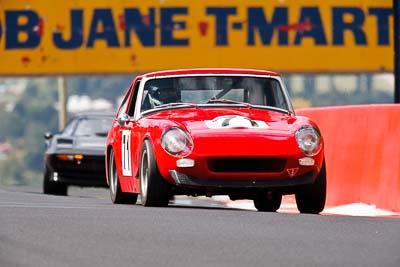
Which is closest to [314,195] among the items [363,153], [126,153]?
[126,153]

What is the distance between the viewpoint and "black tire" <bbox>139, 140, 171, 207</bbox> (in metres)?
14.0

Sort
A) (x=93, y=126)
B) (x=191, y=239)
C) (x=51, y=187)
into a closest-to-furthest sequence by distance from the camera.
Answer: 1. (x=191, y=239)
2. (x=51, y=187)
3. (x=93, y=126)

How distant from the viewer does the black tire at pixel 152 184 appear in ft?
45.9

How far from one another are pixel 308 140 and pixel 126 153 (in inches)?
86.6

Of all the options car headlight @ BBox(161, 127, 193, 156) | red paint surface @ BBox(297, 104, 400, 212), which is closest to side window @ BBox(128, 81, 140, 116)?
car headlight @ BBox(161, 127, 193, 156)

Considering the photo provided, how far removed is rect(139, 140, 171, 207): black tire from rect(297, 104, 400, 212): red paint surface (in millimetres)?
2656

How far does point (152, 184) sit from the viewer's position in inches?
553

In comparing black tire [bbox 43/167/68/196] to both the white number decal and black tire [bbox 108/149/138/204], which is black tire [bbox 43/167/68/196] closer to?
black tire [bbox 108/149/138/204]

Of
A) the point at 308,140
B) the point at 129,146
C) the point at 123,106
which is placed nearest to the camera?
the point at 308,140

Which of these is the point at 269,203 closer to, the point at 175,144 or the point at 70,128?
the point at 175,144

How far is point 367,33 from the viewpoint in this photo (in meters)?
36.3

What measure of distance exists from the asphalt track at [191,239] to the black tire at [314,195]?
1.03m

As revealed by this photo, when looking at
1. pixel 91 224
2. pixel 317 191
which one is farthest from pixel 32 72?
pixel 91 224

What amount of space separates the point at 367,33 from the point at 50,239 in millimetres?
26459
